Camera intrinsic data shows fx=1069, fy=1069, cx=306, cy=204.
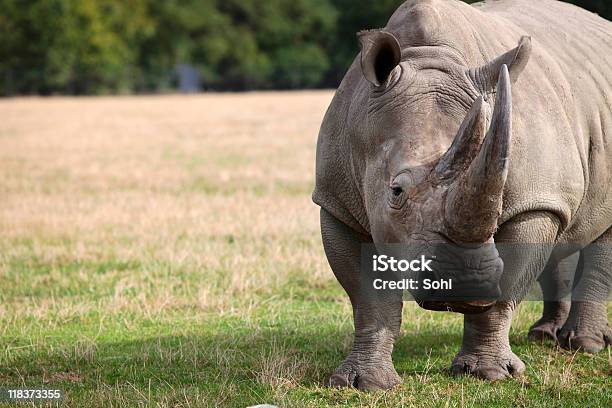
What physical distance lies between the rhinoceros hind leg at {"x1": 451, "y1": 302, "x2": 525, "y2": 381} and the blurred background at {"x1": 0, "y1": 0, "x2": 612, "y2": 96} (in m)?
41.9

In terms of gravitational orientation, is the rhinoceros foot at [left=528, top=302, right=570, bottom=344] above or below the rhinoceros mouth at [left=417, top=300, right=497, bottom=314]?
below

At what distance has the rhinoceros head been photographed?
485cm

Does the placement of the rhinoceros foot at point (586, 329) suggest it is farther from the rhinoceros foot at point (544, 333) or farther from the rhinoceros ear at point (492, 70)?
the rhinoceros ear at point (492, 70)

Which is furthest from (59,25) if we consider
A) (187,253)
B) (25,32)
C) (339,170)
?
(339,170)

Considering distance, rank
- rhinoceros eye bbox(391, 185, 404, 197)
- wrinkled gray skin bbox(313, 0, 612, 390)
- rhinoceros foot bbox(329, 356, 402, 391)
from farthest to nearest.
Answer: rhinoceros foot bbox(329, 356, 402, 391), rhinoceros eye bbox(391, 185, 404, 197), wrinkled gray skin bbox(313, 0, 612, 390)

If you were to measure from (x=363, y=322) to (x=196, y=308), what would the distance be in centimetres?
240

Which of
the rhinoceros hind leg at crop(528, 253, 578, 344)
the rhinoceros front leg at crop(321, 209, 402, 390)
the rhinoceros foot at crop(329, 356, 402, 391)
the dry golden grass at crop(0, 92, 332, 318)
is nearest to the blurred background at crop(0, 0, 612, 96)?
the dry golden grass at crop(0, 92, 332, 318)

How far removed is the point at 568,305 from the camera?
7.76 metres

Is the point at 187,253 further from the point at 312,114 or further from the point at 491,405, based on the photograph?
the point at 312,114

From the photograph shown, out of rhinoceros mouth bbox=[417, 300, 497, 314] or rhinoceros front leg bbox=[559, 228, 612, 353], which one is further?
rhinoceros front leg bbox=[559, 228, 612, 353]

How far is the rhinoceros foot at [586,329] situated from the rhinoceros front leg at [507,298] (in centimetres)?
93

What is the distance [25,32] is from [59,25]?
6.23ft

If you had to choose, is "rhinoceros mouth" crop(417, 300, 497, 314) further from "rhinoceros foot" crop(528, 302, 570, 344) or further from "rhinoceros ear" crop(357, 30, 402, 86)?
"rhinoceros foot" crop(528, 302, 570, 344)

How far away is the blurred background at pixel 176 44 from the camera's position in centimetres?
5800
